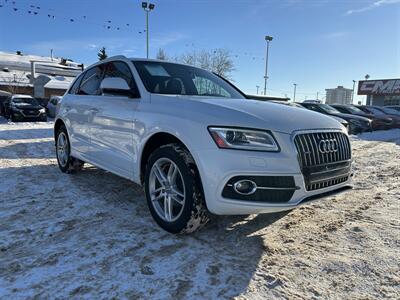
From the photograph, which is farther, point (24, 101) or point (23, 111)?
point (24, 101)

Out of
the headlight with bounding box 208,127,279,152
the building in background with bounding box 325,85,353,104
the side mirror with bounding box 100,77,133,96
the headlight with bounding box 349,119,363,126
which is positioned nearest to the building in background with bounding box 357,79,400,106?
the headlight with bounding box 349,119,363,126

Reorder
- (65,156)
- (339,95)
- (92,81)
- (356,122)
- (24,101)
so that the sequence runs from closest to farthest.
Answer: (92,81) < (65,156) < (356,122) < (24,101) < (339,95)

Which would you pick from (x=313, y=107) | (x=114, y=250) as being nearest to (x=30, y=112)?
(x=313, y=107)

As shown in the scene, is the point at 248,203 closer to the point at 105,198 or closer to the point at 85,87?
the point at 105,198

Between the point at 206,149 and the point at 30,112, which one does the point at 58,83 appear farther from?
the point at 206,149

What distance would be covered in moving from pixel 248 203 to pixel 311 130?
881 mm

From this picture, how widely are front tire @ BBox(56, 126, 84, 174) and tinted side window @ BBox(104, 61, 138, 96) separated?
151 cm

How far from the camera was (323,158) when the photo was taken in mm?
3188

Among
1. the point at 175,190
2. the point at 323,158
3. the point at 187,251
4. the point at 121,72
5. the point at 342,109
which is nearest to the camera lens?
the point at 187,251

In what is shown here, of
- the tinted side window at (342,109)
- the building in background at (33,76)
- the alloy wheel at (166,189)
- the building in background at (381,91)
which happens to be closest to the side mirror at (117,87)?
the alloy wheel at (166,189)

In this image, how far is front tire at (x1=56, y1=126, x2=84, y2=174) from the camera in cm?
580

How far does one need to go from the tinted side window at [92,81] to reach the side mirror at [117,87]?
0.86 meters

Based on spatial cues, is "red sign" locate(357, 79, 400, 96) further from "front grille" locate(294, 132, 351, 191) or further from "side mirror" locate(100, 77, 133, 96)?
"side mirror" locate(100, 77, 133, 96)

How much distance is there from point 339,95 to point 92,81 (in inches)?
4063
